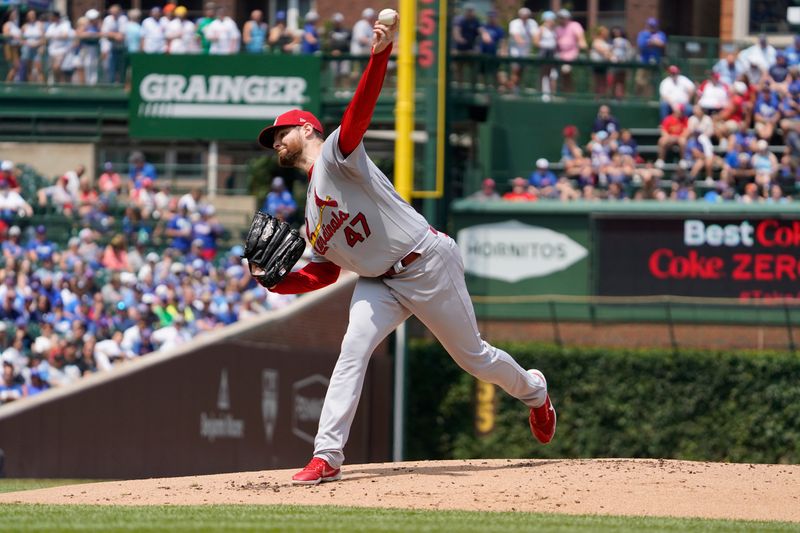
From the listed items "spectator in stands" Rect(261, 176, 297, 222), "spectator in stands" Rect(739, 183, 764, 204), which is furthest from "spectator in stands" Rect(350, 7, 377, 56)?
"spectator in stands" Rect(739, 183, 764, 204)

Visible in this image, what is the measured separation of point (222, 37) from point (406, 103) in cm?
498

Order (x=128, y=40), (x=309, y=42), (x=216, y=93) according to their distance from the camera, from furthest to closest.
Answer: (x=128, y=40), (x=309, y=42), (x=216, y=93)

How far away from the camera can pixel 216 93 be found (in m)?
23.2

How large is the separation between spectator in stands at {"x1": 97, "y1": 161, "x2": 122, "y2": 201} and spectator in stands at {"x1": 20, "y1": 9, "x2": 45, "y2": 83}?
2953mm

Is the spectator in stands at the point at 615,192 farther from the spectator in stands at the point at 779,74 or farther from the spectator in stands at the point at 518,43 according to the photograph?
the spectator in stands at the point at 518,43

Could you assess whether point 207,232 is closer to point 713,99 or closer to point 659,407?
point 659,407

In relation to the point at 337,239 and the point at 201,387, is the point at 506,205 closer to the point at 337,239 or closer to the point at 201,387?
the point at 201,387

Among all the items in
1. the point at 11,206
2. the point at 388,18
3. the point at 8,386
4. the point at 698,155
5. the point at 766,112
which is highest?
the point at 388,18

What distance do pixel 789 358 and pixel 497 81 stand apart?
267 inches

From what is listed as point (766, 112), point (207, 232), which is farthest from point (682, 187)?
point (207, 232)

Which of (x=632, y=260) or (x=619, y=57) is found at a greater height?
(x=619, y=57)

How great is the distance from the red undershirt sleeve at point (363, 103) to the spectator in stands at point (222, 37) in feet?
53.8

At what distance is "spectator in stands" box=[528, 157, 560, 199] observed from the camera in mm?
20816

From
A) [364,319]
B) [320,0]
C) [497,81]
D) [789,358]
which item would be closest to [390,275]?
[364,319]
